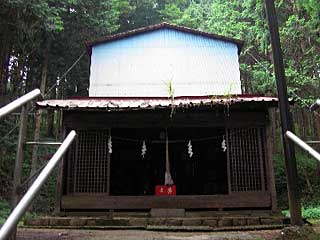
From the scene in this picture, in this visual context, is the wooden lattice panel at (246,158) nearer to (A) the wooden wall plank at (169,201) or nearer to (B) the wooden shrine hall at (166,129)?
(B) the wooden shrine hall at (166,129)

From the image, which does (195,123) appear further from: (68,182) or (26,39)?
(26,39)

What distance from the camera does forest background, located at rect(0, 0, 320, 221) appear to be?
14.6m

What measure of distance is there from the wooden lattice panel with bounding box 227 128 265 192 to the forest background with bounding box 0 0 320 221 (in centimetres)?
265

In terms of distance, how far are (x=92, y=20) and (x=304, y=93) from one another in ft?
36.3

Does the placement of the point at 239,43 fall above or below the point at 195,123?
above

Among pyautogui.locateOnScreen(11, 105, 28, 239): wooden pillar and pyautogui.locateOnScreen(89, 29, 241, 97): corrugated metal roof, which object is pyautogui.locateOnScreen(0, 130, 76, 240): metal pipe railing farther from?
pyautogui.locateOnScreen(89, 29, 241, 97): corrugated metal roof

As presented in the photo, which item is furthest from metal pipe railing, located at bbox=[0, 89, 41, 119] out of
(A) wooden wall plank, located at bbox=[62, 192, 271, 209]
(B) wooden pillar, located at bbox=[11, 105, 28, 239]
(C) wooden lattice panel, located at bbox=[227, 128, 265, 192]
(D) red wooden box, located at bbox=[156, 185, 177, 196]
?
(C) wooden lattice panel, located at bbox=[227, 128, 265, 192]

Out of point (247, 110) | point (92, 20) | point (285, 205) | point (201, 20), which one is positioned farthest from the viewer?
point (201, 20)

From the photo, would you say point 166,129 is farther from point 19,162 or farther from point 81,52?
point 81,52

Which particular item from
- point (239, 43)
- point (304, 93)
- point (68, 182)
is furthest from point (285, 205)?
point (68, 182)

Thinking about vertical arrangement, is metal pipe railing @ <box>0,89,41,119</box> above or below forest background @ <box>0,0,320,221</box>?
below

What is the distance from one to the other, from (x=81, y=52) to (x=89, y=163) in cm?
1007

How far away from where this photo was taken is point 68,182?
448 inches

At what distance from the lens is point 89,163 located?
11.3 metres
